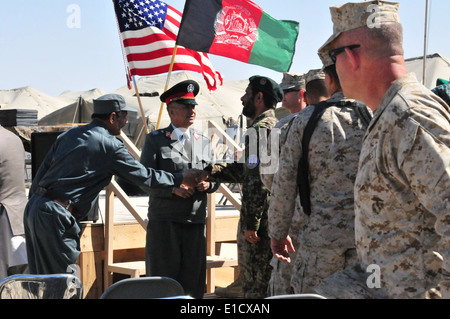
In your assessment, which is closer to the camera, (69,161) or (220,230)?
(69,161)

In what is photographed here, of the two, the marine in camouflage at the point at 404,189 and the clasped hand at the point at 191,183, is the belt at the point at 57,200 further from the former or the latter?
the marine in camouflage at the point at 404,189

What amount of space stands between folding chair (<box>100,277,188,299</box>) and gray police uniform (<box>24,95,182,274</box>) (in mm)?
2684

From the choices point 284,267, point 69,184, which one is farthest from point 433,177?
point 69,184

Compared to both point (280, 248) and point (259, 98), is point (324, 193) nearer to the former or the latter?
point (280, 248)

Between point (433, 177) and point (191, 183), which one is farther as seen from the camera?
point (191, 183)

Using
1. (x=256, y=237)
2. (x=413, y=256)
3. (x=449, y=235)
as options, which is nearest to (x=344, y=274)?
(x=413, y=256)

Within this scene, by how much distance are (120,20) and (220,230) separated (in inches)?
136

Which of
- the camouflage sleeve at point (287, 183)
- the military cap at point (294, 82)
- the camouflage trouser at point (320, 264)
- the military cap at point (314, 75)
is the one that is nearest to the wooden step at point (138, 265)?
the military cap at point (294, 82)

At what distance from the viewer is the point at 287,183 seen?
147 inches

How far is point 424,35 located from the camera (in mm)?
11969

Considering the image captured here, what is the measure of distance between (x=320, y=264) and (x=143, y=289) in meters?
1.44

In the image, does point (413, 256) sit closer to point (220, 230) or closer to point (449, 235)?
point (449, 235)

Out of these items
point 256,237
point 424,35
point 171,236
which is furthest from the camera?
point 424,35

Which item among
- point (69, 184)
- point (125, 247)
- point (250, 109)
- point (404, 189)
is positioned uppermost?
point (250, 109)
